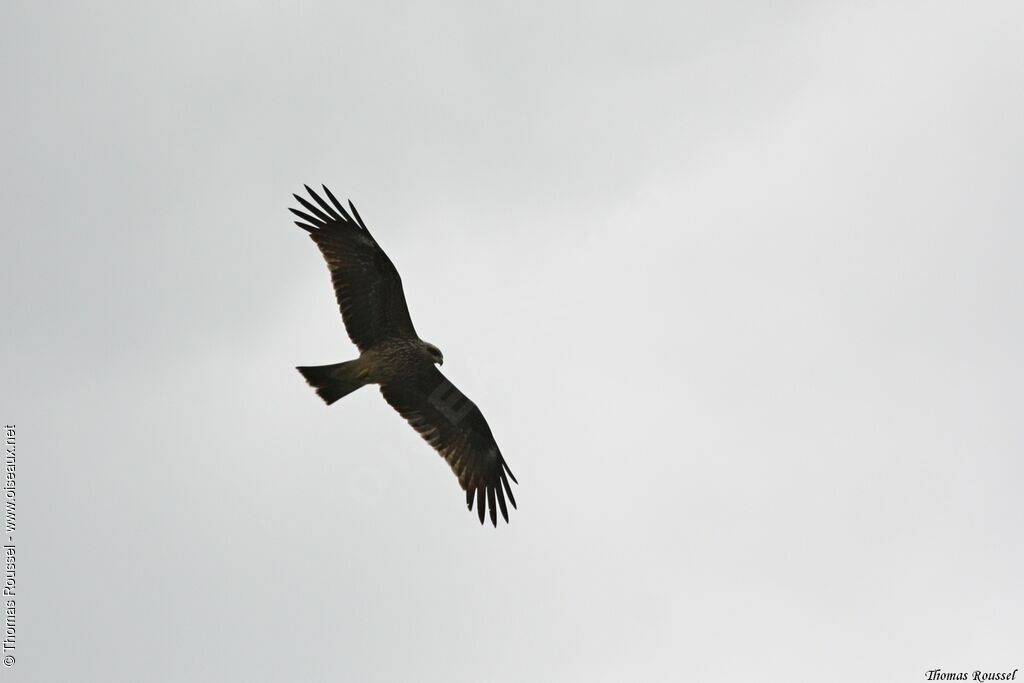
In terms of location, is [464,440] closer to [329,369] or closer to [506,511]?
[506,511]

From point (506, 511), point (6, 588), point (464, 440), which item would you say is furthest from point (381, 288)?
point (6, 588)

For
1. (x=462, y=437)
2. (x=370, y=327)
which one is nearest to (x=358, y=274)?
(x=370, y=327)

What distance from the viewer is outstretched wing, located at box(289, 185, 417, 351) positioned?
18.3 meters

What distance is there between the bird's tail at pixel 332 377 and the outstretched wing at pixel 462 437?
0.92 meters

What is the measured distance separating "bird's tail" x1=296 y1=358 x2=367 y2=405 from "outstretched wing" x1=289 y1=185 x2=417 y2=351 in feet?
1.46

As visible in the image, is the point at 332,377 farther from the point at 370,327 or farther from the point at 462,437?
the point at 462,437

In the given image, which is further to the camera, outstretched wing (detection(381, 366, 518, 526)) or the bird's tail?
outstretched wing (detection(381, 366, 518, 526))

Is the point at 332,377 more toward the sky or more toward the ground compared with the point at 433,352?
more toward the ground

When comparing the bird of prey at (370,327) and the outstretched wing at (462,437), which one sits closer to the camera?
the bird of prey at (370,327)

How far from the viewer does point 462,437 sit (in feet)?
65.3

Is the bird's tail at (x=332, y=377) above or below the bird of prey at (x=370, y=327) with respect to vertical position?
below

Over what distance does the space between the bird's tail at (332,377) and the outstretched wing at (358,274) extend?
45cm

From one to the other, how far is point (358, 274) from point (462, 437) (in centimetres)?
330

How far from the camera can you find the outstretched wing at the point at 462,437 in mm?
19516
